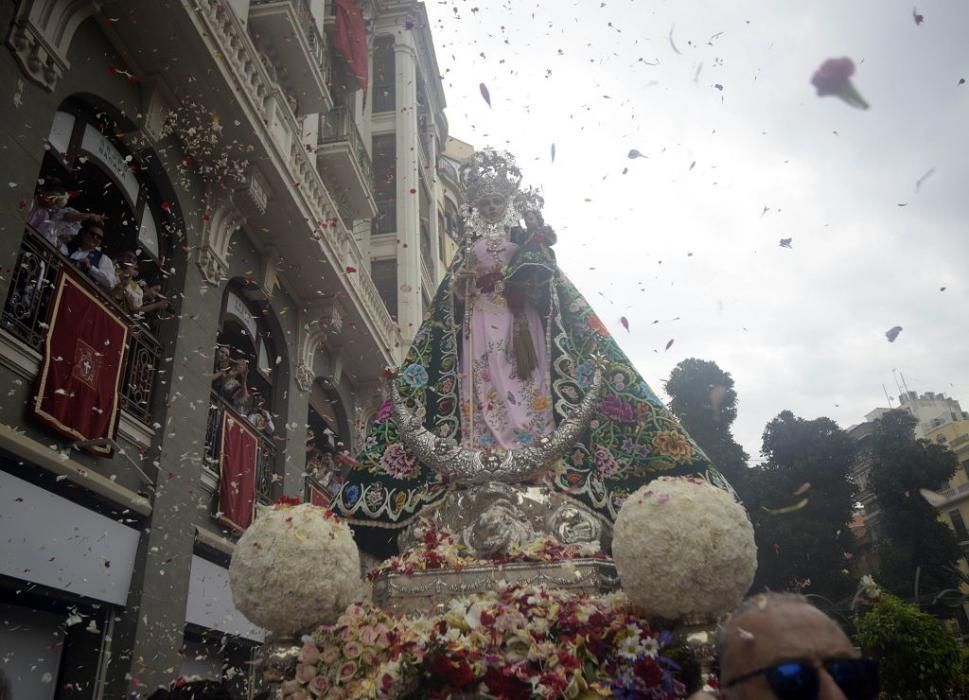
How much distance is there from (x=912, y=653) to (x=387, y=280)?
14653 mm

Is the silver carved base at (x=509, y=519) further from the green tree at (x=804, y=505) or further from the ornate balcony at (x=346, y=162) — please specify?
the green tree at (x=804, y=505)

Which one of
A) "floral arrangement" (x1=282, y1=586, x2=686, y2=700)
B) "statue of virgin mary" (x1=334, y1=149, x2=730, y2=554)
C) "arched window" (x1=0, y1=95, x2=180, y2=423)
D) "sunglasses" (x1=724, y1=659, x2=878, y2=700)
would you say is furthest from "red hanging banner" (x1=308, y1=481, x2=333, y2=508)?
"sunglasses" (x1=724, y1=659, x2=878, y2=700)

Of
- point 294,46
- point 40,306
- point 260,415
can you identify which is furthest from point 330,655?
point 294,46

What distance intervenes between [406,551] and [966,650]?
35.7 feet

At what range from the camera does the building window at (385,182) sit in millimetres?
21109

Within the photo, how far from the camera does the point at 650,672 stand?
9.79ft

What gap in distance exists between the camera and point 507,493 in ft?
14.8

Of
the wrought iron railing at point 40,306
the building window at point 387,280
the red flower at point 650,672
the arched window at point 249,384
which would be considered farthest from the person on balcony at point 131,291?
the building window at point 387,280

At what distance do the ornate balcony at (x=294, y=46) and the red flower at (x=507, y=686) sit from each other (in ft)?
37.9

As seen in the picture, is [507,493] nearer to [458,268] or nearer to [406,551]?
[406,551]

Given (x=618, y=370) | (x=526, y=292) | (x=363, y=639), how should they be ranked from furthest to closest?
(x=526, y=292) < (x=618, y=370) < (x=363, y=639)

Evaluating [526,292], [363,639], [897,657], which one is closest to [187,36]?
[526,292]

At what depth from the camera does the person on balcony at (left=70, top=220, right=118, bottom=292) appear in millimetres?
7734

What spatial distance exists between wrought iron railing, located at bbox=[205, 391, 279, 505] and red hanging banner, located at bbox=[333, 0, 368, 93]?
9644 millimetres
